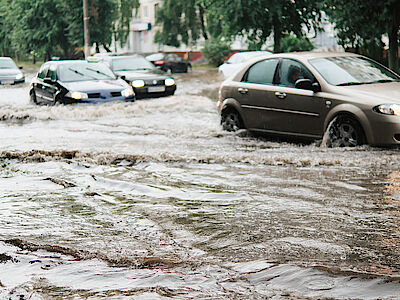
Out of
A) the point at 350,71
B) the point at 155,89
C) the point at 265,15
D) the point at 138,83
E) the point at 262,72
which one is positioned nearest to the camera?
the point at 350,71

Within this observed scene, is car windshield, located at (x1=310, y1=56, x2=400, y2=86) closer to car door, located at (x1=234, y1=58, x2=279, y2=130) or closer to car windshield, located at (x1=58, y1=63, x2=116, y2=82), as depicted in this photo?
car door, located at (x1=234, y1=58, x2=279, y2=130)

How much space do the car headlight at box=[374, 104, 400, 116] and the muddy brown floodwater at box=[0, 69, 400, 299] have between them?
498 mm

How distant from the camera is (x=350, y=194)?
23.8 feet

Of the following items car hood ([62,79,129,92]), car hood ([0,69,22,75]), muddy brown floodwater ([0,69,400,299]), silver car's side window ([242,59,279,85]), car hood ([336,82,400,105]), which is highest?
silver car's side window ([242,59,279,85])

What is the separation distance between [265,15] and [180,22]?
1265 inches

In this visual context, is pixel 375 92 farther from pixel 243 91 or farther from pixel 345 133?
pixel 243 91

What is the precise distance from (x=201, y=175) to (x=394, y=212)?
283 centimetres

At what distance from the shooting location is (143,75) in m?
22.4

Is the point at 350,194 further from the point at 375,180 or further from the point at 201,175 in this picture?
the point at 201,175

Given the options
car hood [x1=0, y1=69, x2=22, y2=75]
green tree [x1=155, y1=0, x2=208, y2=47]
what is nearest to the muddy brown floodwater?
car hood [x1=0, y1=69, x2=22, y2=75]

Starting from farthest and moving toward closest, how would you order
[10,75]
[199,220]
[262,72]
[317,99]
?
1. [10,75]
2. [262,72]
3. [317,99]
4. [199,220]

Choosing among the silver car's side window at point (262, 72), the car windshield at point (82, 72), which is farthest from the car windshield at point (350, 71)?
the car windshield at point (82, 72)

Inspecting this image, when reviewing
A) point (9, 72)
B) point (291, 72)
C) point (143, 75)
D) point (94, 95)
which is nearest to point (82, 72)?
point (94, 95)

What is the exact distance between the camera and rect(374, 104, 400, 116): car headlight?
9.57 meters
